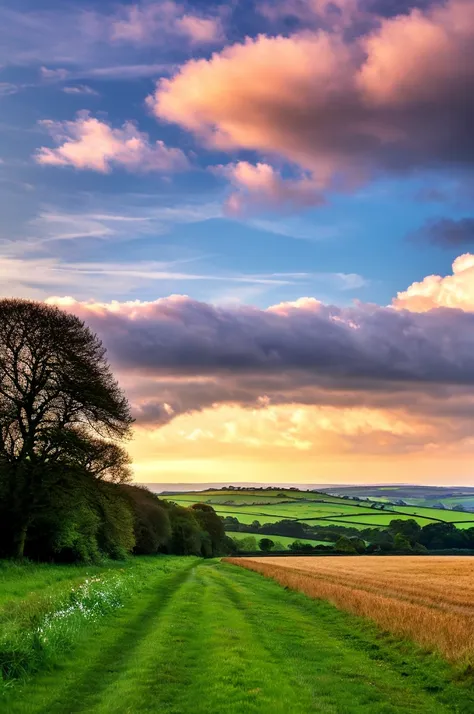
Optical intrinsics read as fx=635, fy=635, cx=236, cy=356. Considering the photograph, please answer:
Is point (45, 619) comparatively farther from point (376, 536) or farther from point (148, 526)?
point (376, 536)

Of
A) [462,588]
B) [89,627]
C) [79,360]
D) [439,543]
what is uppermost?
[79,360]

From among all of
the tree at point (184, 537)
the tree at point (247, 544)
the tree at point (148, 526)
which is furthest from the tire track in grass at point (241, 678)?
the tree at point (247, 544)

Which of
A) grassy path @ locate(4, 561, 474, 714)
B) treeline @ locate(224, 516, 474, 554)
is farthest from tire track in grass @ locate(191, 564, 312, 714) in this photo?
treeline @ locate(224, 516, 474, 554)

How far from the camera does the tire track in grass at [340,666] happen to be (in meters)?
12.4

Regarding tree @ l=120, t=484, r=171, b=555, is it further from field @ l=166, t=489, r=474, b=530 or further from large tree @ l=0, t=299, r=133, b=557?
field @ l=166, t=489, r=474, b=530

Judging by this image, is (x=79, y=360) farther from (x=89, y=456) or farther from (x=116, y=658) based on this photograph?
(x=116, y=658)

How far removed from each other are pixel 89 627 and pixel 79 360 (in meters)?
25.4

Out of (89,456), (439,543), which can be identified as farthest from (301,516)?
(89,456)

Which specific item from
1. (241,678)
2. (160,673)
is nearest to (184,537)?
(160,673)

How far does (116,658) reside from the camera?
15367 mm

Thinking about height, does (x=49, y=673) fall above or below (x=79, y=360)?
below

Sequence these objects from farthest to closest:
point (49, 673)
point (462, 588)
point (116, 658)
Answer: point (462, 588) → point (116, 658) → point (49, 673)

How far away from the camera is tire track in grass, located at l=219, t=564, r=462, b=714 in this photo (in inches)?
488

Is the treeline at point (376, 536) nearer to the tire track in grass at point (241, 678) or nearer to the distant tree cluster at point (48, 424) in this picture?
the distant tree cluster at point (48, 424)
